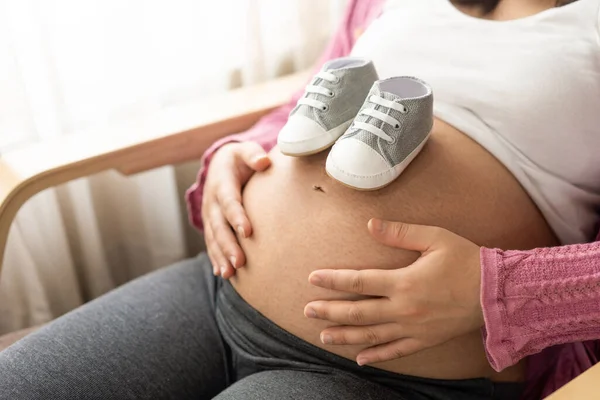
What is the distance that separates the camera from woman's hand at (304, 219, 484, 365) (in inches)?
30.9

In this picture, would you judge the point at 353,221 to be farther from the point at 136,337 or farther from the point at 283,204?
the point at 136,337

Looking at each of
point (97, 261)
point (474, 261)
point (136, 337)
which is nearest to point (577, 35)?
point (474, 261)

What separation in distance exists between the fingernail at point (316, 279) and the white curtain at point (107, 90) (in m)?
0.54

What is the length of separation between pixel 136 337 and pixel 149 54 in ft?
1.93

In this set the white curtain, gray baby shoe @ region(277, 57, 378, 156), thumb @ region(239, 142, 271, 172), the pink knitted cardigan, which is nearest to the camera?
the pink knitted cardigan

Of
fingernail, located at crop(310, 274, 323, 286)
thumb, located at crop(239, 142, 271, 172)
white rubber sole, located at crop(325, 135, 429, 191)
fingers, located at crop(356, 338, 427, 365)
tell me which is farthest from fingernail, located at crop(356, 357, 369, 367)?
thumb, located at crop(239, 142, 271, 172)

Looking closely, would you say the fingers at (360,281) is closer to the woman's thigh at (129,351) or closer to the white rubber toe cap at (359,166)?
the white rubber toe cap at (359,166)

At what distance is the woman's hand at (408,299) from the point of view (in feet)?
2.57

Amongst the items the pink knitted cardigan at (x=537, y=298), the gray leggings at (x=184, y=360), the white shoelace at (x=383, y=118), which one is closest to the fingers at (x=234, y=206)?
the gray leggings at (x=184, y=360)

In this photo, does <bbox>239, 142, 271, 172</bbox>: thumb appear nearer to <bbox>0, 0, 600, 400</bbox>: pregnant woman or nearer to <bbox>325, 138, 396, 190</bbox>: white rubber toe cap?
<bbox>0, 0, 600, 400</bbox>: pregnant woman

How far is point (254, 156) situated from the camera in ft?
3.24

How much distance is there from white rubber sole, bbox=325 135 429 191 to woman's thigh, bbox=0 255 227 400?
327 mm

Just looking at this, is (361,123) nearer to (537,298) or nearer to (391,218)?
(391,218)

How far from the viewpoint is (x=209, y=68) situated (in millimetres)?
1390
